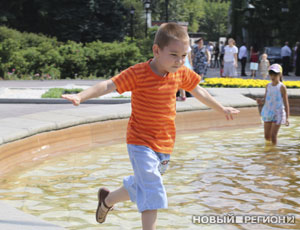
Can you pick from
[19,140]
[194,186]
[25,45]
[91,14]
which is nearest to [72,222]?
[194,186]

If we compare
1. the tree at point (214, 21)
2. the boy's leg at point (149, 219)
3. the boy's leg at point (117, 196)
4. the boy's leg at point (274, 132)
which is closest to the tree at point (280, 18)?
the boy's leg at point (274, 132)

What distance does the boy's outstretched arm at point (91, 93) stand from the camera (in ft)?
12.3

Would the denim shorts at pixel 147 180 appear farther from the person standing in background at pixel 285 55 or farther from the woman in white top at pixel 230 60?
the person standing in background at pixel 285 55

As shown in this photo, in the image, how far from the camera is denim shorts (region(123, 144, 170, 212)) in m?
3.84

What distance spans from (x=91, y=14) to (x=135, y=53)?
18.0 m

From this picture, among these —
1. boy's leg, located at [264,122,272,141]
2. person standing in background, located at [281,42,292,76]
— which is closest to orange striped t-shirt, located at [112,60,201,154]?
boy's leg, located at [264,122,272,141]

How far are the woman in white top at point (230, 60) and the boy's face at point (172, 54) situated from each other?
1641 centimetres

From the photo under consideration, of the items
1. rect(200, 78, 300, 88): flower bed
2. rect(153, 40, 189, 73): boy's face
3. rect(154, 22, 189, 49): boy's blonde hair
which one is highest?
rect(154, 22, 189, 49): boy's blonde hair

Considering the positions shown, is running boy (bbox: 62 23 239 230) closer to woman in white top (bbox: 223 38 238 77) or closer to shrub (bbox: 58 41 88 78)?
woman in white top (bbox: 223 38 238 77)

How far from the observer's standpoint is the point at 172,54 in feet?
12.8

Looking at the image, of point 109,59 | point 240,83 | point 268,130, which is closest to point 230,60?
point 240,83

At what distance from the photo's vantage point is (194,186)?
6.24 m

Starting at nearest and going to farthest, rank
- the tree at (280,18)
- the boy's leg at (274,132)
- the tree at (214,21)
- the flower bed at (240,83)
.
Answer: the boy's leg at (274,132)
the flower bed at (240,83)
the tree at (280,18)
the tree at (214,21)

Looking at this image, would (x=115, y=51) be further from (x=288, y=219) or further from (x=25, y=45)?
(x=288, y=219)
